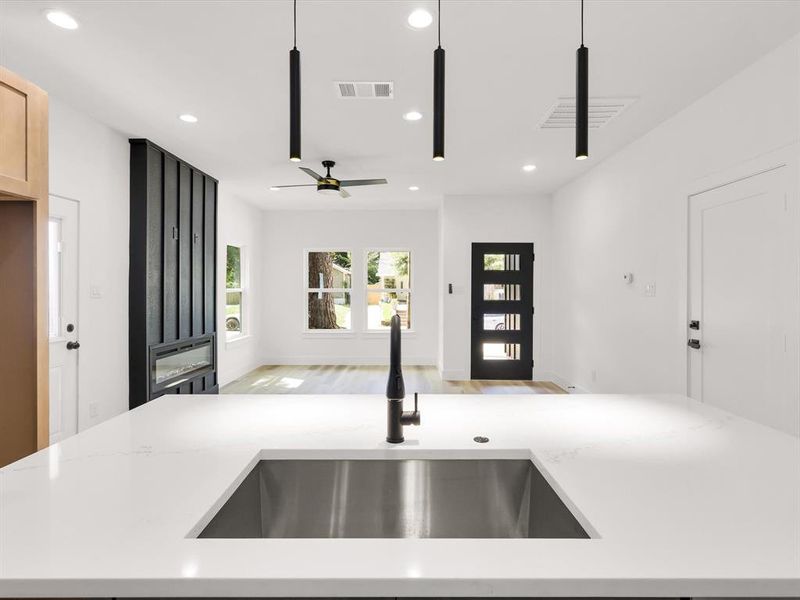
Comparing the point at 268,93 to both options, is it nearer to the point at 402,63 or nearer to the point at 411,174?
the point at 402,63

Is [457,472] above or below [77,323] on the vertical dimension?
below

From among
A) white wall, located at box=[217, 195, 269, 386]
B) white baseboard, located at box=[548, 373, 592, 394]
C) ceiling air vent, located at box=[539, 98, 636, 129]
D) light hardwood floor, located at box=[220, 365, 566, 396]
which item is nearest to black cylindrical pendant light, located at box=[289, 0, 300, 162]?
ceiling air vent, located at box=[539, 98, 636, 129]

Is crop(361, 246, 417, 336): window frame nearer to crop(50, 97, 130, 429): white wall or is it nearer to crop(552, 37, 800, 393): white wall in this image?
crop(552, 37, 800, 393): white wall

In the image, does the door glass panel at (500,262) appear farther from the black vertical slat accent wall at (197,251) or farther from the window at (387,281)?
the black vertical slat accent wall at (197,251)

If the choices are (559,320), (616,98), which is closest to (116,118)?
(616,98)

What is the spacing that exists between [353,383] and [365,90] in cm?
415

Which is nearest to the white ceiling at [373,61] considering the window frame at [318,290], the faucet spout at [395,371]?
the faucet spout at [395,371]

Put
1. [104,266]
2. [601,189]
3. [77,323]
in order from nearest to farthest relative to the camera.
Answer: [77,323] → [104,266] → [601,189]

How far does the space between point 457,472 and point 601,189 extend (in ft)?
14.7

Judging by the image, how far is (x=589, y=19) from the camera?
7.56ft

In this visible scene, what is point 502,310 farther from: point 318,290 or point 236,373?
point 236,373

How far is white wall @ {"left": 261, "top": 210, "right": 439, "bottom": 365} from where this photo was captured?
7.75 meters

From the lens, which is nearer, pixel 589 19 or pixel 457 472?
pixel 457 472

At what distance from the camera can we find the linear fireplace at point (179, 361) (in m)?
4.32
